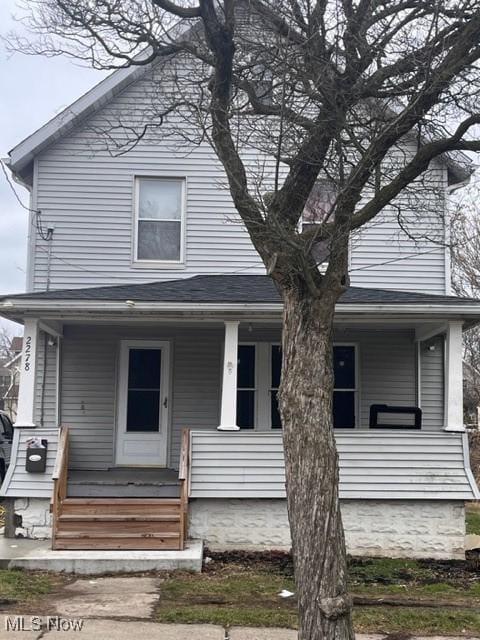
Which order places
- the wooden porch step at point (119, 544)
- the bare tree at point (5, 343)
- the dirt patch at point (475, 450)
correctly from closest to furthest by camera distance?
the wooden porch step at point (119, 544)
the dirt patch at point (475, 450)
the bare tree at point (5, 343)

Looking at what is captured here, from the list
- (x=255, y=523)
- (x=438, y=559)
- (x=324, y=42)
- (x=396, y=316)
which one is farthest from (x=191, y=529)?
(x=324, y=42)

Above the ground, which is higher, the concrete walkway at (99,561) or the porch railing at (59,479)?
the porch railing at (59,479)

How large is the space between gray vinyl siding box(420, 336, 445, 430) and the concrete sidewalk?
5917 millimetres

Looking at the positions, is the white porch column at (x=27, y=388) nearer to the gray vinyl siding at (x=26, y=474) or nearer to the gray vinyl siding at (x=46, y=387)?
the gray vinyl siding at (x=26, y=474)

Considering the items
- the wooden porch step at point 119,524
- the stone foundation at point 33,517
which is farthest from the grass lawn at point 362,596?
the stone foundation at point 33,517

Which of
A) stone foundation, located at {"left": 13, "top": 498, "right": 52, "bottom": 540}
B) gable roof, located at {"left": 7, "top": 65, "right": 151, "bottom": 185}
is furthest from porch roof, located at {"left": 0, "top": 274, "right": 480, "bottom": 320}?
gable roof, located at {"left": 7, "top": 65, "right": 151, "bottom": 185}

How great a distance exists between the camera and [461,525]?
9.33 m

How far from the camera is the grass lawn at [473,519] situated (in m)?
11.7

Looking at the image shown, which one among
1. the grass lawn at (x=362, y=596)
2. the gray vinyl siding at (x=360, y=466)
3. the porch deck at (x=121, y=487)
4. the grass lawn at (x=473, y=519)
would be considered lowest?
the grass lawn at (x=473, y=519)

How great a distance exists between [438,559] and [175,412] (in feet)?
14.6

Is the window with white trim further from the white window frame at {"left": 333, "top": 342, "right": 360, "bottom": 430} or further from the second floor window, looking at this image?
the second floor window

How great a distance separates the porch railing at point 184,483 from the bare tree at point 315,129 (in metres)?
3.82

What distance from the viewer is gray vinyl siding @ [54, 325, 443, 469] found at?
36.8ft

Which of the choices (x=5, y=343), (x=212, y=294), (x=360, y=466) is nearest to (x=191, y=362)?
(x=212, y=294)
